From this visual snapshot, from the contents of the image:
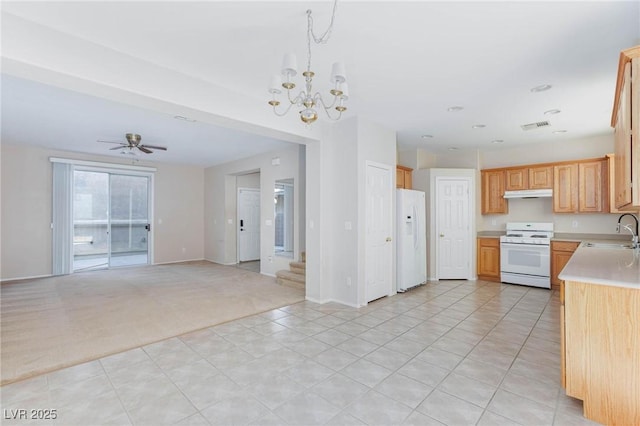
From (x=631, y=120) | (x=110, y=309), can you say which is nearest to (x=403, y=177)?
(x=631, y=120)

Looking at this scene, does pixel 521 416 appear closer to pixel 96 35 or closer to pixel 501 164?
pixel 96 35

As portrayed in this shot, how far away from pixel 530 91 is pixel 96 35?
437 cm

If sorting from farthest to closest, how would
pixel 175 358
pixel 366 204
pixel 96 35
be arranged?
1. pixel 366 204
2. pixel 175 358
3. pixel 96 35

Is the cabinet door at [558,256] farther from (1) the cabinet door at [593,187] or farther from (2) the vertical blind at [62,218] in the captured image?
(2) the vertical blind at [62,218]

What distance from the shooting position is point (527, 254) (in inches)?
216

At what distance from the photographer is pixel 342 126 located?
455cm

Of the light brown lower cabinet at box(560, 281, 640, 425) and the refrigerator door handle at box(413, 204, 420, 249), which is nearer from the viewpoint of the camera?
the light brown lower cabinet at box(560, 281, 640, 425)

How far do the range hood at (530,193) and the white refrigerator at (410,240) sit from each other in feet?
5.90

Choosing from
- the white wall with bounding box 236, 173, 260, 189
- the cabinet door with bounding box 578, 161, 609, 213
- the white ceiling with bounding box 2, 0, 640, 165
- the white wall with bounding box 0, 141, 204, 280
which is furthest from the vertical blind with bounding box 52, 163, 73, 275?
the cabinet door with bounding box 578, 161, 609, 213

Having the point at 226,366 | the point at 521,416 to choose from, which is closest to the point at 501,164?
the point at 521,416

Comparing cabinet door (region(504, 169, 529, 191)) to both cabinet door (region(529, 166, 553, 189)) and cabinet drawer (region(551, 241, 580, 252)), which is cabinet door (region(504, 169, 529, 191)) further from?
cabinet drawer (region(551, 241, 580, 252))

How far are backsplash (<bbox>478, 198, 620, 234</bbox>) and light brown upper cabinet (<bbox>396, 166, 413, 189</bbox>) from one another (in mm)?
1833

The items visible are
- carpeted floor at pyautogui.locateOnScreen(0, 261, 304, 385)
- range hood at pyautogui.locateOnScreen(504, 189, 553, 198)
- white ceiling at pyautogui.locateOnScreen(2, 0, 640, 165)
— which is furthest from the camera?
range hood at pyautogui.locateOnScreen(504, 189, 553, 198)

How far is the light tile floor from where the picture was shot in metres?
2.00
